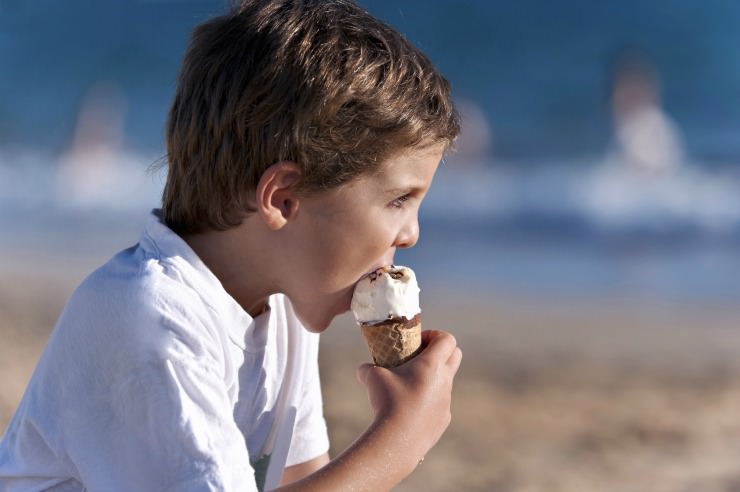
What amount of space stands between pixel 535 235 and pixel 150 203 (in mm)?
3370

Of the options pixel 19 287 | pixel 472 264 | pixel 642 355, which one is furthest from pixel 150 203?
pixel 642 355

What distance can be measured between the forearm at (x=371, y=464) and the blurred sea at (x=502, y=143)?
5.23 meters

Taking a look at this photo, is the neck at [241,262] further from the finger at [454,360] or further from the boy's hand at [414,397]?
the finger at [454,360]

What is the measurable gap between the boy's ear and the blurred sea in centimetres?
515

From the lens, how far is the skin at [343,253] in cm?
186

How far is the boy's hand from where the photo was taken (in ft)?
5.93

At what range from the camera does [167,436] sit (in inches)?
63.6

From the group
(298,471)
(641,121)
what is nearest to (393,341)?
(298,471)

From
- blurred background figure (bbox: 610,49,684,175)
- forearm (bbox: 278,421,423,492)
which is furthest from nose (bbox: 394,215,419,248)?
blurred background figure (bbox: 610,49,684,175)

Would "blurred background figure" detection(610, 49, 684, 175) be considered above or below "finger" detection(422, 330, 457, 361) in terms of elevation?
above

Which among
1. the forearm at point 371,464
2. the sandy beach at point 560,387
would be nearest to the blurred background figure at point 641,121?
the sandy beach at point 560,387

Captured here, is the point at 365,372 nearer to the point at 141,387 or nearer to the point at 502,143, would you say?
the point at 141,387

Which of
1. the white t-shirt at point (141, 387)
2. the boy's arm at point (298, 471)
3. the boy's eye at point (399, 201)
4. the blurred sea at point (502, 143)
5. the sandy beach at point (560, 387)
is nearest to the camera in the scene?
the white t-shirt at point (141, 387)

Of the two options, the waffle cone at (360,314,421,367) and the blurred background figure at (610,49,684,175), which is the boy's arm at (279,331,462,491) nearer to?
the waffle cone at (360,314,421,367)
